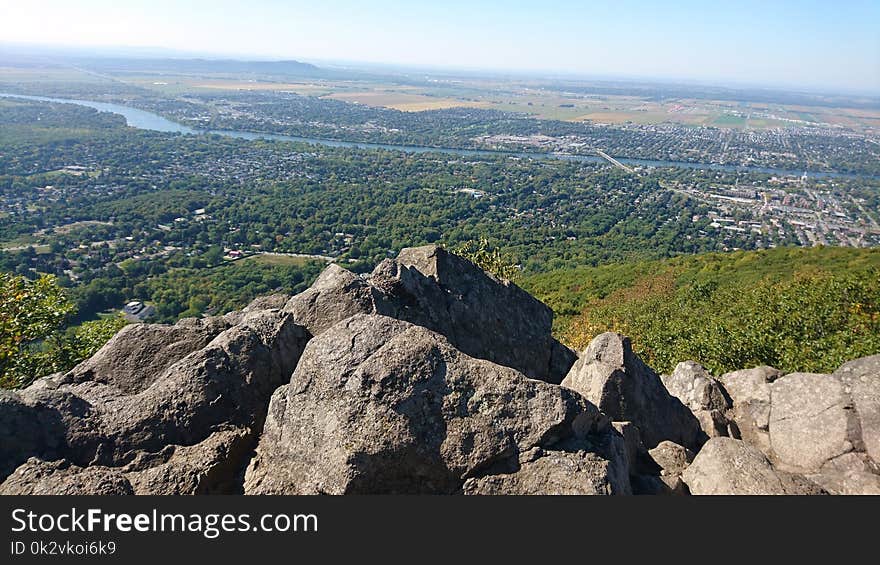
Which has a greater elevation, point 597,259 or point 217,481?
point 217,481

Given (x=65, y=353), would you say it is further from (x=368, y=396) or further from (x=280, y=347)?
(x=368, y=396)

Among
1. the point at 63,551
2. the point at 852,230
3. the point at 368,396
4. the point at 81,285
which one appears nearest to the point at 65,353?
the point at 63,551

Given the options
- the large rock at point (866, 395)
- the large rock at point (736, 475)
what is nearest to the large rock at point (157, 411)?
the large rock at point (736, 475)

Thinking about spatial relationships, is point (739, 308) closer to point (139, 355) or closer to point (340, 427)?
point (340, 427)

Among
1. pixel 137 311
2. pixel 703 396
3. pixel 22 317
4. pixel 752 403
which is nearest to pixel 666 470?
pixel 703 396

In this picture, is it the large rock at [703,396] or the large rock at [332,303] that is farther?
the large rock at [703,396]

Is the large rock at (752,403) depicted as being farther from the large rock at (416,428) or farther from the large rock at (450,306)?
the large rock at (416,428)
